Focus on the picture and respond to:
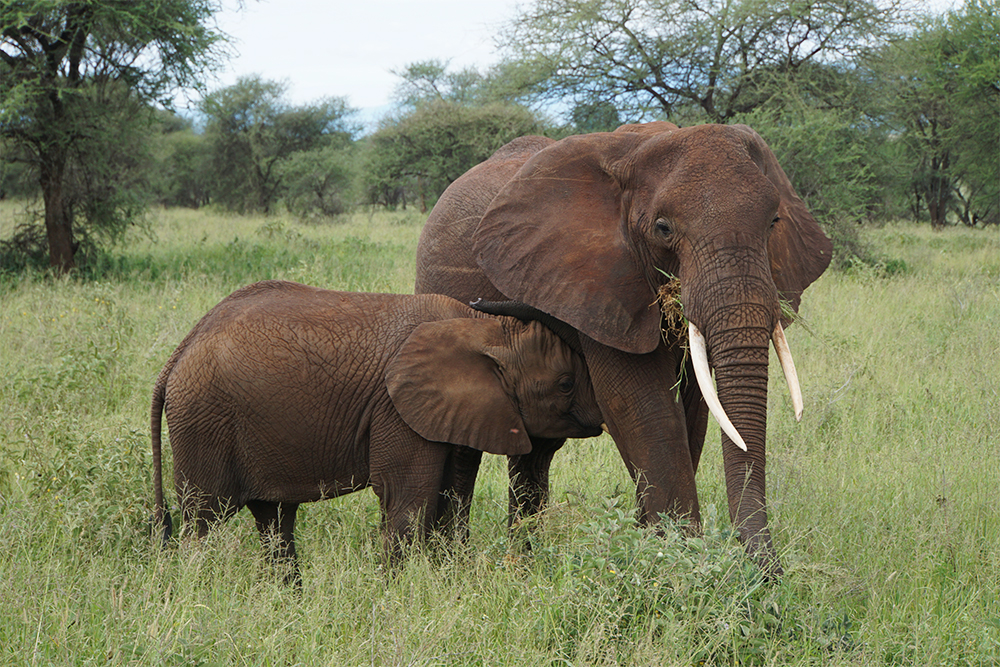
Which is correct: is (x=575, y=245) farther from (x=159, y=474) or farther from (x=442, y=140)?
(x=442, y=140)

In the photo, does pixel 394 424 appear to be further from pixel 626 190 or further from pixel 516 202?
pixel 626 190

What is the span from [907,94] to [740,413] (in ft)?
55.3

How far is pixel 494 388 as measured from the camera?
149 inches

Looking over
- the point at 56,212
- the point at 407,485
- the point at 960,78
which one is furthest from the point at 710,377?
the point at 960,78

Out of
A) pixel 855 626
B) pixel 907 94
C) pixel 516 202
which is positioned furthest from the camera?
pixel 907 94

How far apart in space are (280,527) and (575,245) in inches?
72.1

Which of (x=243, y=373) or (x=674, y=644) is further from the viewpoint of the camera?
(x=243, y=373)

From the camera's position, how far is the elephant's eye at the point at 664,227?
3143mm

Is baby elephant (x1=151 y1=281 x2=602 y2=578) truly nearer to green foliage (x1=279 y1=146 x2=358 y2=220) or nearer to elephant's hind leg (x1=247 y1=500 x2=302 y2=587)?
elephant's hind leg (x1=247 y1=500 x2=302 y2=587)

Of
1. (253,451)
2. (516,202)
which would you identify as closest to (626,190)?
(516,202)

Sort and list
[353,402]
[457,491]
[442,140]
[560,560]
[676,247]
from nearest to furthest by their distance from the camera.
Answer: [676,247] → [560,560] → [353,402] → [457,491] → [442,140]

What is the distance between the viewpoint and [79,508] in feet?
12.8

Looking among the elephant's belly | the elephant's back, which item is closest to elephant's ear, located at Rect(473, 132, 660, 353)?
the elephant's back

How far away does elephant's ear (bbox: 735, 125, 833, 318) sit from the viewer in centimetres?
344
